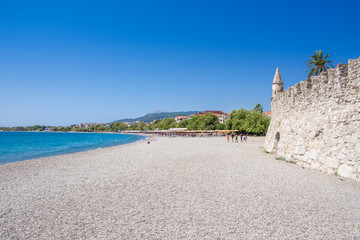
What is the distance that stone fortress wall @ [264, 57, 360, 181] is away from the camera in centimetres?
888

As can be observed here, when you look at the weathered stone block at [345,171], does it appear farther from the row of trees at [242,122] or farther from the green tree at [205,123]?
the green tree at [205,123]

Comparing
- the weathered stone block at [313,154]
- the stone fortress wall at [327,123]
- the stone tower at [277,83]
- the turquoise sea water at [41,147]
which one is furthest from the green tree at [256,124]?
the weathered stone block at [313,154]

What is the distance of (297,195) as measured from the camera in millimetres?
7281

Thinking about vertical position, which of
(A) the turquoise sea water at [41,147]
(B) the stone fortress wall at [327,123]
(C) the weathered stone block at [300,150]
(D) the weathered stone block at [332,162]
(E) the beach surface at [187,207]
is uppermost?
(B) the stone fortress wall at [327,123]

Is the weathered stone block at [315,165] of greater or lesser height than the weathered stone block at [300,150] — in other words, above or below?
below

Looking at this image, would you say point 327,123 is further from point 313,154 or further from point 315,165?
point 315,165

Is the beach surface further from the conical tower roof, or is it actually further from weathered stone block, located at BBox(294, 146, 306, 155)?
the conical tower roof

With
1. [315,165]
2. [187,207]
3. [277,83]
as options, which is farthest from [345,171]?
[277,83]

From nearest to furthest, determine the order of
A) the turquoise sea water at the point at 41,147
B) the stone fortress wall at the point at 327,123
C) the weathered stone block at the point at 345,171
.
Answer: the weathered stone block at the point at 345,171, the stone fortress wall at the point at 327,123, the turquoise sea water at the point at 41,147

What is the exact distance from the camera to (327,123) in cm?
1044

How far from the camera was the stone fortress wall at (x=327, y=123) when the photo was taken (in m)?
8.88

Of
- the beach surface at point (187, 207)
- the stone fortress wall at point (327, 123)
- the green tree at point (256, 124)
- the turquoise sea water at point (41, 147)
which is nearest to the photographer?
the beach surface at point (187, 207)

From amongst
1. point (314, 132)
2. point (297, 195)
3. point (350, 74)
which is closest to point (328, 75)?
point (350, 74)

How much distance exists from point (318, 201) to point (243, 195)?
7.48 ft
